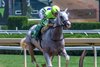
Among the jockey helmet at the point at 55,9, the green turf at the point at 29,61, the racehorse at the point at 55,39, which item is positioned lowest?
the green turf at the point at 29,61

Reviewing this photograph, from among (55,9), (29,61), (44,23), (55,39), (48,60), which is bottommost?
(29,61)

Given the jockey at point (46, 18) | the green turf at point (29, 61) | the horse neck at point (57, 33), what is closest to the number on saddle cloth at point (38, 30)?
the jockey at point (46, 18)

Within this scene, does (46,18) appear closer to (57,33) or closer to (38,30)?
(38,30)

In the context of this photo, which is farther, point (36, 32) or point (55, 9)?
point (36, 32)

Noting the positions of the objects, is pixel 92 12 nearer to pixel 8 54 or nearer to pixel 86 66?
pixel 8 54

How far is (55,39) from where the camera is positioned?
502 centimetres

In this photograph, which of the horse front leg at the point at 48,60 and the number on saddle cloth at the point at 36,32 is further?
the number on saddle cloth at the point at 36,32

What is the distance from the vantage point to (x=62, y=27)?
191 inches

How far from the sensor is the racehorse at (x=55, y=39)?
4.86 m

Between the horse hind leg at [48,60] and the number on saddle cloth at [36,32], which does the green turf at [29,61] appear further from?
the horse hind leg at [48,60]

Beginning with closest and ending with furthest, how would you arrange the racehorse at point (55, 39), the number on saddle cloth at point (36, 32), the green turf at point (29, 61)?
1. the racehorse at point (55, 39)
2. the number on saddle cloth at point (36, 32)
3. the green turf at point (29, 61)

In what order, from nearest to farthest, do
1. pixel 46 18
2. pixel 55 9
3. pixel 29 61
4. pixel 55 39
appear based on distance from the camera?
1. pixel 55 9
2. pixel 55 39
3. pixel 46 18
4. pixel 29 61

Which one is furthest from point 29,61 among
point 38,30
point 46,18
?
point 46,18

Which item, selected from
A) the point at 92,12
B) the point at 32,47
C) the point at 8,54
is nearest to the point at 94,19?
the point at 92,12
